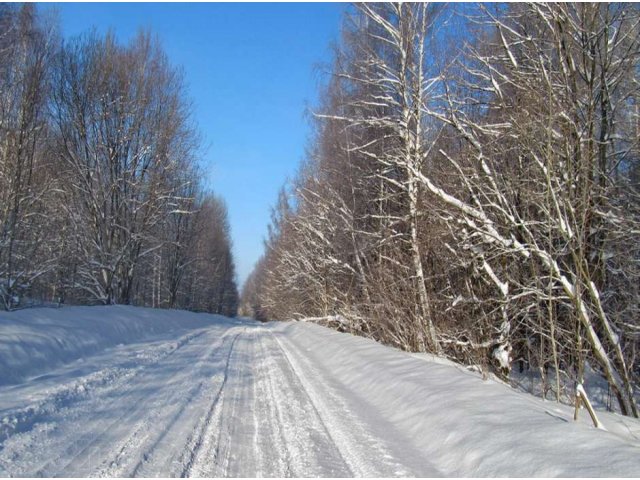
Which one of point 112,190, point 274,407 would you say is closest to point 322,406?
point 274,407

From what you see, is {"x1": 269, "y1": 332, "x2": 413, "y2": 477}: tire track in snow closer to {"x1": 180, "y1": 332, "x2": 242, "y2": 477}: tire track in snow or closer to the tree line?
{"x1": 180, "y1": 332, "x2": 242, "y2": 477}: tire track in snow

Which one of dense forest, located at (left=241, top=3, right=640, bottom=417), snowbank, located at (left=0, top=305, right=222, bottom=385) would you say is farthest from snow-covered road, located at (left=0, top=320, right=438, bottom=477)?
dense forest, located at (left=241, top=3, right=640, bottom=417)

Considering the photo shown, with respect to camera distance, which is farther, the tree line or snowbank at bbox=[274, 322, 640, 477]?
the tree line

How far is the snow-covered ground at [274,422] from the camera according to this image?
3.89 meters

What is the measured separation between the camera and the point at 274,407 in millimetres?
6156

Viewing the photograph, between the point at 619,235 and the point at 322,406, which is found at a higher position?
the point at 619,235

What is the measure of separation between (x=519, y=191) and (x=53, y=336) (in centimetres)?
919

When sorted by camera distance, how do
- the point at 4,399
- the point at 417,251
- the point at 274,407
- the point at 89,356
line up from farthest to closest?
the point at 417,251
the point at 89,356
the point at 274,407
the point at 4,399

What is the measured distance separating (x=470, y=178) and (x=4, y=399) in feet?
28.4

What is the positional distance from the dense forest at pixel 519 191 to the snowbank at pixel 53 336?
6.92m

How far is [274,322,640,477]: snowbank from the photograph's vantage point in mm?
3584

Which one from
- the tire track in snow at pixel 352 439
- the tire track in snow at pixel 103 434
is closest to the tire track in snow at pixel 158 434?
the tire track in snow at pixel 103 434

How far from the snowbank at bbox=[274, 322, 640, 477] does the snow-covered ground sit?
0.05ft

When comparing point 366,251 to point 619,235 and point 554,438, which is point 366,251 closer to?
point 619,235
